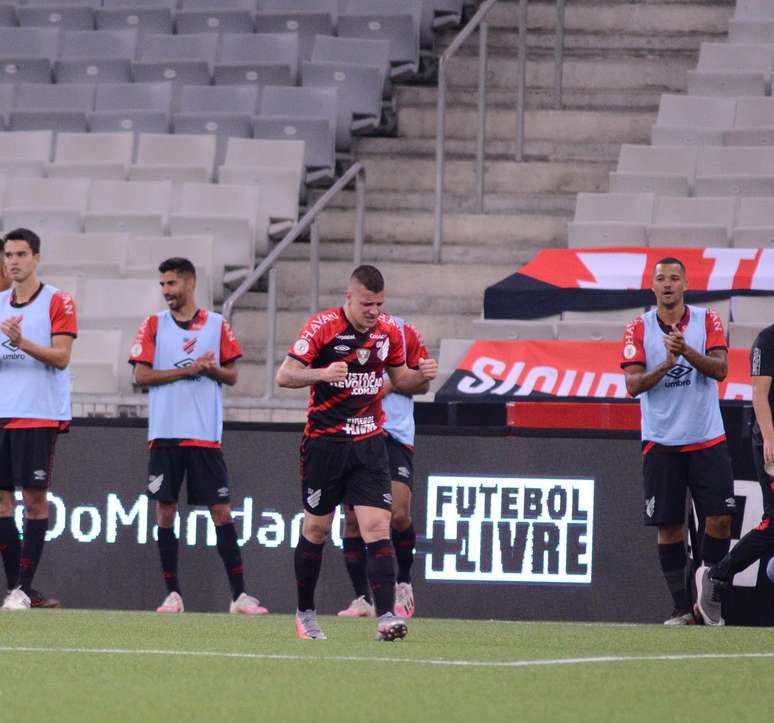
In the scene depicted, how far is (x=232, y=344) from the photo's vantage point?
1179 cm

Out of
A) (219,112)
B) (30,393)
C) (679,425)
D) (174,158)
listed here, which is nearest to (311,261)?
(174,158)

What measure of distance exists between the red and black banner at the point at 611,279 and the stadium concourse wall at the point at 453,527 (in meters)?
2.05

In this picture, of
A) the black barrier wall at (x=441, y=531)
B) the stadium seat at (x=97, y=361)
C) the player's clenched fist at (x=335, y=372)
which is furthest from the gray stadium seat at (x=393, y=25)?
the player's clenched fist at (x=335, y=372)

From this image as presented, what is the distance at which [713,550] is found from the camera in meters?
10.8

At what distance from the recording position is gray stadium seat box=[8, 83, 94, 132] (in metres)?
17.8

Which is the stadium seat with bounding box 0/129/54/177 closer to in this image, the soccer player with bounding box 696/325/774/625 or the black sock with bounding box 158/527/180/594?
the black sock with bounding box 158/527/180/594

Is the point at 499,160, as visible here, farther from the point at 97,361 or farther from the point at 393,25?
the point at 97,361

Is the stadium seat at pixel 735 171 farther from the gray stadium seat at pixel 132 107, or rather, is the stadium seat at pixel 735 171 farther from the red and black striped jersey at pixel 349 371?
the red and black striped jersey at pixel 349 371

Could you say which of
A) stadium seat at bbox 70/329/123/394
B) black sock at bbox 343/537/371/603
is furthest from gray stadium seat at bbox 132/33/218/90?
black sock at bbox 343/537/371/603

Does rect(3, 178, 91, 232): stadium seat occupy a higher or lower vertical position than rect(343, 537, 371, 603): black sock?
higher

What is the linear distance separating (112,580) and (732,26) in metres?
8.42

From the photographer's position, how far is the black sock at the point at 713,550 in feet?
35.3

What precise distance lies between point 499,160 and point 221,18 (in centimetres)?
327

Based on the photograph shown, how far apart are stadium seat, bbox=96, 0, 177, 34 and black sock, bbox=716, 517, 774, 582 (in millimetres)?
10563
